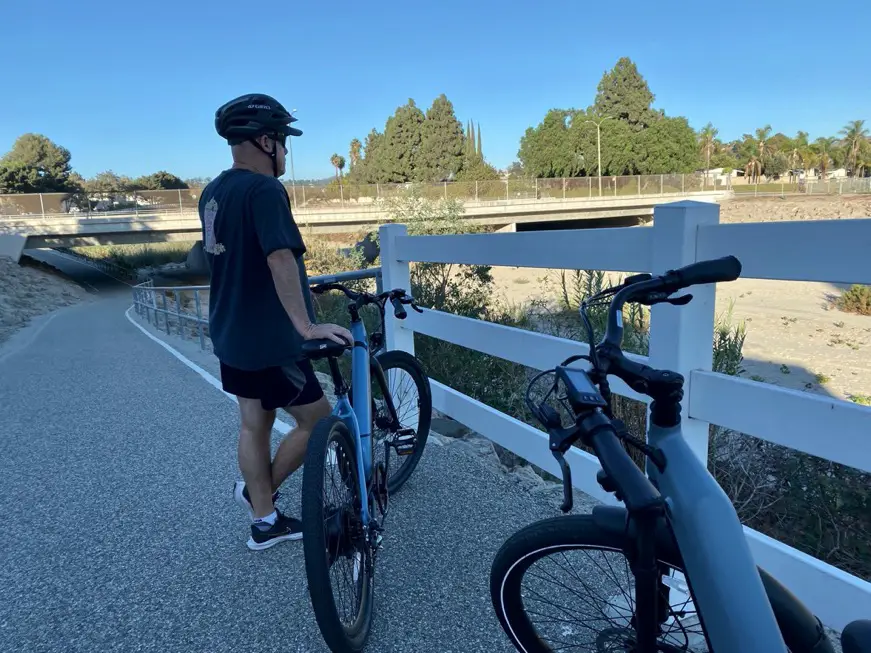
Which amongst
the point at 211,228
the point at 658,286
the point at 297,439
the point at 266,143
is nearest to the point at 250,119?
the point at 266,143

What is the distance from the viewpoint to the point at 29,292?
28891mm

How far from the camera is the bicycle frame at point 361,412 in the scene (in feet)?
8.18

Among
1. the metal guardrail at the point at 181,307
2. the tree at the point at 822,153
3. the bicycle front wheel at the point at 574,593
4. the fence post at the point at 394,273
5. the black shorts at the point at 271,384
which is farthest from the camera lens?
the tree at the point at 822,153

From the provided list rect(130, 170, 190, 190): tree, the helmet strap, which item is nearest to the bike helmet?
the helmet strap

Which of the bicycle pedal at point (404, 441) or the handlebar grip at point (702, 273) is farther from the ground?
the handlebar grip at point (702, 273)

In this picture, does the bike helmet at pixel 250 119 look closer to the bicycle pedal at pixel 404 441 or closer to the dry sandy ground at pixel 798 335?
the bicycle pedal at pixel 404 441

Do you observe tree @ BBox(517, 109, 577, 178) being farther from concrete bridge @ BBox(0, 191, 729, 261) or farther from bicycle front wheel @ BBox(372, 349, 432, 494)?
bicycle front wheel @ BBox(372, 349, 432, 494)

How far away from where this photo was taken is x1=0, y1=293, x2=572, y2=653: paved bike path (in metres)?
2.44

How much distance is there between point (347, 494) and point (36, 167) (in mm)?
80657

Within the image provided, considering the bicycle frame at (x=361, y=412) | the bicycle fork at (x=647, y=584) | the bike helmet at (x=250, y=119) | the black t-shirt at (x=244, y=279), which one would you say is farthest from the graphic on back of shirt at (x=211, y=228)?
the bicycle fork at (x=647, y=584)

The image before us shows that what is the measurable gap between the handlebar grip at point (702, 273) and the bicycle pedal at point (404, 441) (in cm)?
219

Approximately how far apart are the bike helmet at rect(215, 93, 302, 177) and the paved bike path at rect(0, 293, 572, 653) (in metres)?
1.91

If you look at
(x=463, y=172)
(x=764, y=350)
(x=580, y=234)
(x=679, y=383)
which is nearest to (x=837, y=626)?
(x=679, y=383)

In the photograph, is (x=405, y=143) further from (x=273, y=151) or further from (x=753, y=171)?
(x=273, y=151)
